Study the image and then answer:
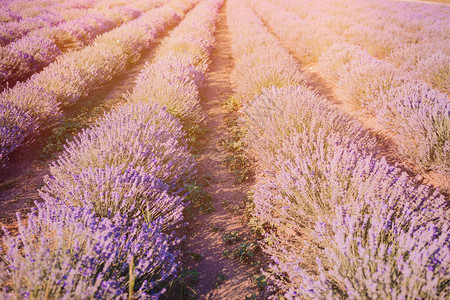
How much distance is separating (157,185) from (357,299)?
156 cm

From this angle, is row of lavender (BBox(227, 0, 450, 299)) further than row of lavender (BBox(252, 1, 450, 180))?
No

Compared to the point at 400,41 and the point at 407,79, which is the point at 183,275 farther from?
the point at 400,41

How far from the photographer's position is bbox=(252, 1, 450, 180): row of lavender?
2521 millimetres

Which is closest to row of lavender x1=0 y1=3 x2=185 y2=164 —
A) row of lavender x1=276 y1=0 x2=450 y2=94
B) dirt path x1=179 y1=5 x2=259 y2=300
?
dirt path x1=179 y1=5 x2=259 y2=300

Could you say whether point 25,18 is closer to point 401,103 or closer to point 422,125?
point 401,103

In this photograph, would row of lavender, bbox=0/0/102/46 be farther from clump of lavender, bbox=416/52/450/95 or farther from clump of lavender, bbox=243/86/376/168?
clump of lavender, bbox=416/52/450/95

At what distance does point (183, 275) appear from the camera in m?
1.69

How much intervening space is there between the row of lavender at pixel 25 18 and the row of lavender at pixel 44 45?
0.66 metres

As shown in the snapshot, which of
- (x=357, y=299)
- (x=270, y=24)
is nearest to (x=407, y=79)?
(x=357, y=299)

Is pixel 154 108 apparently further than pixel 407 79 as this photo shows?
No

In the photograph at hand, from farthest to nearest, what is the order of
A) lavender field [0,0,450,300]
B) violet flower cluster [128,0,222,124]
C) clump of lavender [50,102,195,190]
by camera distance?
violet flower cluster [128,0,222,124] < clump of lavender [50,102,195,190] < lavender field [0,0,450,300]

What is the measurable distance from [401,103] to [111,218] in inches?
145

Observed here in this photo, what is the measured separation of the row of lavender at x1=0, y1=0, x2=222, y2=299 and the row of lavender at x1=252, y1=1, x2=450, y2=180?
104 inches

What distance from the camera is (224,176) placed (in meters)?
2.91
